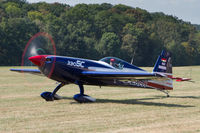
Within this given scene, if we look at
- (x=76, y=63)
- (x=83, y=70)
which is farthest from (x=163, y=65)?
(x=76, y=63)

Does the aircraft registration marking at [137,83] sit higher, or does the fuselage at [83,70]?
the fuselage at [83,70]

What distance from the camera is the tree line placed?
5712 cm

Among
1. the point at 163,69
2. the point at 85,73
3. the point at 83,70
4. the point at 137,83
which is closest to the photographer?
the point at 85,73

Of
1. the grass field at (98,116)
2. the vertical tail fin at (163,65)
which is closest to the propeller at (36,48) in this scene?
the grass field at (98,116)

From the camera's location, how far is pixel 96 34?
81.9 meters

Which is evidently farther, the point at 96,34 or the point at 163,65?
the point at 96,34

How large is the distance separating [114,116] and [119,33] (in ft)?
247

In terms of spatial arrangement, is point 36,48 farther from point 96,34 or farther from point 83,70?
point 96,34

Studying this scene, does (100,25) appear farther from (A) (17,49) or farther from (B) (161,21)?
(A) (17,49)

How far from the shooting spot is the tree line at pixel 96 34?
5712cm

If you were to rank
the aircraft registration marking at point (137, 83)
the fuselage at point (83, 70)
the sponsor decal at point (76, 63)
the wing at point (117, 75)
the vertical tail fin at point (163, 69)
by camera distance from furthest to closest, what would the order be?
1. the vertical tail fin at point (163, 69)
2. the aircraft registration marking at point (137, 83)
3. the sponsor decal at point (76, 63)
4. the fuselage at point (83, 70)
5. the wing at point (117, 75)

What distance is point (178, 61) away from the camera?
8519cm

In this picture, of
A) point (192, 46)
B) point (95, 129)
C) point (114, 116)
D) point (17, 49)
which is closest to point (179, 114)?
point (114, 116)

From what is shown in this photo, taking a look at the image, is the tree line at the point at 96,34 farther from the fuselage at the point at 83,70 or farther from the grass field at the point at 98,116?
the grass field at the point at 98,116
